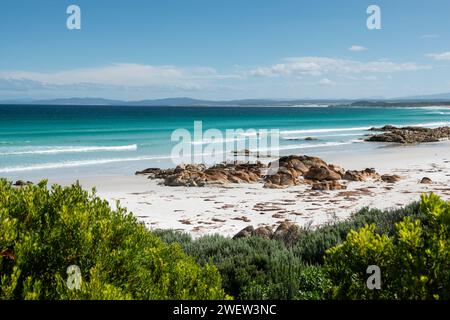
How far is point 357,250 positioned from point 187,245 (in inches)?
186

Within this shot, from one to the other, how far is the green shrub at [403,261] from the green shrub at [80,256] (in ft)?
3.05

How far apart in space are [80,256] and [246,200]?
12092mm

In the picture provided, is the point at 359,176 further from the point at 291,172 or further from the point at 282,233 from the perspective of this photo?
the point at 282,233

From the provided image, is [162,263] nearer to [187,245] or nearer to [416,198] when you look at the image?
[187,245]

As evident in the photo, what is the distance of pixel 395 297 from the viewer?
9.89ft

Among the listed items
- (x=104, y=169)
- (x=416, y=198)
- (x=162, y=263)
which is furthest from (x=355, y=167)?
(x=162, y=263)

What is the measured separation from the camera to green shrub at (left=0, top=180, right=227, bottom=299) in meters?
2.93

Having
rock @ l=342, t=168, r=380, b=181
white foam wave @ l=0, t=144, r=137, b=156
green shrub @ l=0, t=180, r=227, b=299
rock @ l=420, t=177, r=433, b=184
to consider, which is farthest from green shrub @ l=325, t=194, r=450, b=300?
white foam wave @ l=0, t=144, r=137, b=156

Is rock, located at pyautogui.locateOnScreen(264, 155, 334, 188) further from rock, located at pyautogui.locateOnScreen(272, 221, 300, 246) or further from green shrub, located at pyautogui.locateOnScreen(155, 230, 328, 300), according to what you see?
green shrub, located at pyautogui.locateOnScreen(155, 230, 328, 300)

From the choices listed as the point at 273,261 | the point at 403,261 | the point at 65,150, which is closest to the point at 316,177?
the point at 273,261

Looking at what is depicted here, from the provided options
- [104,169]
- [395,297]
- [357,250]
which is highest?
[357,250]

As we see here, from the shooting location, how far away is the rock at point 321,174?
62.0 ft

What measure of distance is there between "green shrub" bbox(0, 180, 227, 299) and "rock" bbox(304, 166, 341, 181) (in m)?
15.7
